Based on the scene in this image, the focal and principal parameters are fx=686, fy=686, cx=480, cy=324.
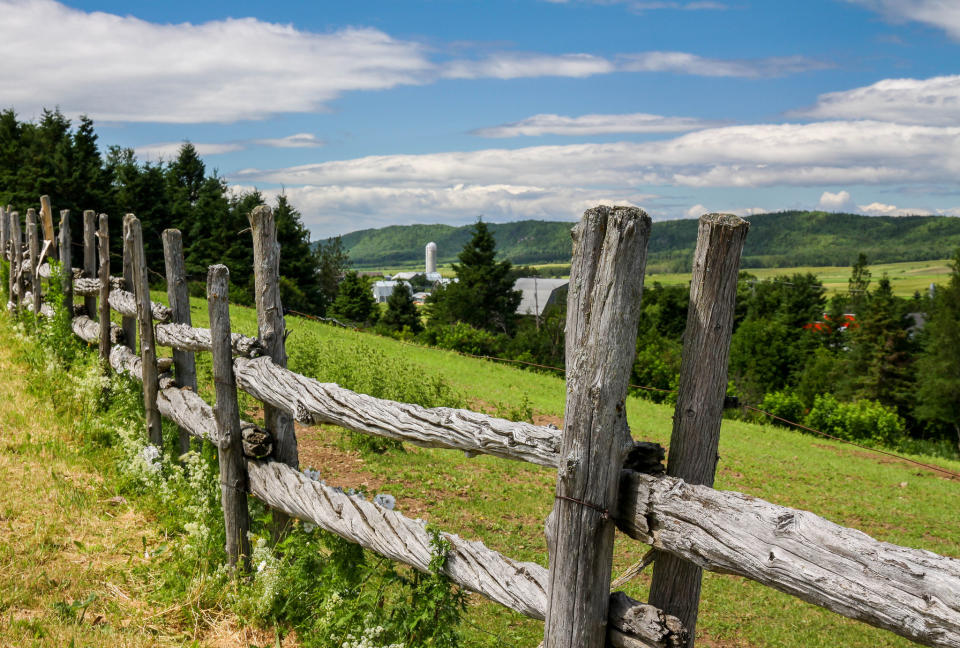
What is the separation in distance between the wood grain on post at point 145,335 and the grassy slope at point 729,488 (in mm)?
2080

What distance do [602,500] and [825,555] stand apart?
0.79 metres

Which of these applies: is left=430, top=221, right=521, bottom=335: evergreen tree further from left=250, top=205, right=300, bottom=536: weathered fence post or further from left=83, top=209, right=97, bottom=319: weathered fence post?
left=250, top=205, right=300, bottom=536: weathered fence post

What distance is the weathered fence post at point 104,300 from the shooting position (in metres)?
7.63

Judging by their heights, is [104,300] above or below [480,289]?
Result: above

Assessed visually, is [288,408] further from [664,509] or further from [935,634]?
[935,634]

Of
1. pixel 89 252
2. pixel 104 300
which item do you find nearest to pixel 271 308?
pixel 104 300

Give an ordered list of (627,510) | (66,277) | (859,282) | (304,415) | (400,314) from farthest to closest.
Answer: (859,282) → (400,314) → (66,277) → (304,415) → (627,510)

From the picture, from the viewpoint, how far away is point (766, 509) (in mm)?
2309

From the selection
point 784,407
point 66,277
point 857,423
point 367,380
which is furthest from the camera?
point 784,407

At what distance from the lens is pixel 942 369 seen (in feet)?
136

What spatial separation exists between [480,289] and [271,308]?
44.7 m

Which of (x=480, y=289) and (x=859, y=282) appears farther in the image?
(x=859, y=282)

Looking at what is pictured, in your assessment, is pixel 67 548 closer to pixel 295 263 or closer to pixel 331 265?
pixel 295 263

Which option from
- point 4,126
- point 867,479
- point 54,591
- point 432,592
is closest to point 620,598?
point 432,592
